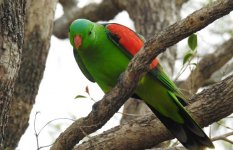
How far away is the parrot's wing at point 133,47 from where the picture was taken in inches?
135

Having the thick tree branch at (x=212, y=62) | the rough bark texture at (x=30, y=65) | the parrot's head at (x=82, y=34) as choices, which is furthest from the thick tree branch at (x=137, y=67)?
the thick tree branch at (x=212, y=62)

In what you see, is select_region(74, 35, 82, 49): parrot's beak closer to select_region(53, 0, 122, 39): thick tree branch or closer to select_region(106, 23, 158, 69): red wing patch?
select_region(106, 23, 158, 69): red wing patch

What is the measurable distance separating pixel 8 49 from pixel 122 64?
94 cm

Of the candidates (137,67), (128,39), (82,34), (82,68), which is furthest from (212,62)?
(137,67)

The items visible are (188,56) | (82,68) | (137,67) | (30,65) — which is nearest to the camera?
(137,67)

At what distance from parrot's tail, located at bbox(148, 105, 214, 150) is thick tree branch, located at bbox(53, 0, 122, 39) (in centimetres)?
310

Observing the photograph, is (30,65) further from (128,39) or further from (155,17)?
(155,17)

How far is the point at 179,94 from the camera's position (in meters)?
3.41

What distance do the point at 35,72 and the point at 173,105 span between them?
51.9 inches

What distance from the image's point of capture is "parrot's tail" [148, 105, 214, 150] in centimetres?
320

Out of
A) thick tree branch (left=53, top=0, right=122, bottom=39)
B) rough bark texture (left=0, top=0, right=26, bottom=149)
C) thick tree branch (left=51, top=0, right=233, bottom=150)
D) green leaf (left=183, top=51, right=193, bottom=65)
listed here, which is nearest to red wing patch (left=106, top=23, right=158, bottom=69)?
green leaf (left=183, top=51, right=193, bottom=65)

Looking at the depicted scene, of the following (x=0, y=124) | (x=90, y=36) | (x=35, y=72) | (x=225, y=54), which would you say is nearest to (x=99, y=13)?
(x=225, y=54)

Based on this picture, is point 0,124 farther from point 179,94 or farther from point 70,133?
point 179,94

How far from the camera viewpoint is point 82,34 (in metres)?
3.42
